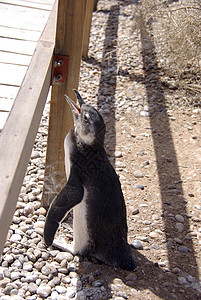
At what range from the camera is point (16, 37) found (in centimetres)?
263

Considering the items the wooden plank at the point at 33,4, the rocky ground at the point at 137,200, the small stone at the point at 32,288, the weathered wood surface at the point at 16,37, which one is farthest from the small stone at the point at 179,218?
the wooden plank at the point at 33,4

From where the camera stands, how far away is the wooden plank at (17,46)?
245 cm

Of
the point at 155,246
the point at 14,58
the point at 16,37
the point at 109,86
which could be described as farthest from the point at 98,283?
the point at 109,86

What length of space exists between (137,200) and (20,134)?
1.84 metres

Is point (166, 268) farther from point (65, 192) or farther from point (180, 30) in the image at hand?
point (180, 30)

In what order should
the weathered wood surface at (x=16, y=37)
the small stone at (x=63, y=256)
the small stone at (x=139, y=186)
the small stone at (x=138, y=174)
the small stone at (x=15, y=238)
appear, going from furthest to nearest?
the small stone at (x=138, y=174) → the small stone at (x=139, y=186) → the small stone at (x=15, y=238) → the small stone at (x=63, y=256) → the weathered wood surface at (x=16, y=37)

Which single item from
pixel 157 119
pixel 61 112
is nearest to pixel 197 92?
pixel 157 119

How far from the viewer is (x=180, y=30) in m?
4.63

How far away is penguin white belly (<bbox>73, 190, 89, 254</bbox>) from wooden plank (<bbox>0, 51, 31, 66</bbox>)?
875 mm

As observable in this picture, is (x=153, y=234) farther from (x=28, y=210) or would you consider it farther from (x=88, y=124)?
(x=88, y=124)

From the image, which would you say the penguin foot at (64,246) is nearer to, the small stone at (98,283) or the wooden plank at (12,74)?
the small stone at (98,283)

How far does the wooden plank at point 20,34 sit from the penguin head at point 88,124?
2.09ft

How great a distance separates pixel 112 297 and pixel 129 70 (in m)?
4.05

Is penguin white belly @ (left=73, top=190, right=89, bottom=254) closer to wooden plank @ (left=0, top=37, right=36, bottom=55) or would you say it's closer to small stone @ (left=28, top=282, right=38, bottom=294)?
small stone @ (left=28, top=282, right=38, bottom=294)
